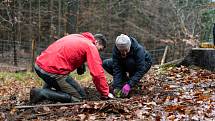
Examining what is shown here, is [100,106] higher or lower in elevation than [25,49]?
higher

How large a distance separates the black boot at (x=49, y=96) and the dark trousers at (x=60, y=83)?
0.13 metres

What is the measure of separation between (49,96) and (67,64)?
2.10ft

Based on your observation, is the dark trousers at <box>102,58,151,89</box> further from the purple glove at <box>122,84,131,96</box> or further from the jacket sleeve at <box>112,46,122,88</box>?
the purple glove at <box>122,84,131,96</box>

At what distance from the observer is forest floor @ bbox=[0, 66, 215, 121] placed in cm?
625

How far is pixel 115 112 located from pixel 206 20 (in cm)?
1946

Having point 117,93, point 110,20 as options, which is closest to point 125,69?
point 117,93

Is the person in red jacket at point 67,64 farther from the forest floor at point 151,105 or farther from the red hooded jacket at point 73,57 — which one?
the forest floor at point 151,105

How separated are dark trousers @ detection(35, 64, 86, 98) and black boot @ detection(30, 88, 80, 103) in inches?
5.2

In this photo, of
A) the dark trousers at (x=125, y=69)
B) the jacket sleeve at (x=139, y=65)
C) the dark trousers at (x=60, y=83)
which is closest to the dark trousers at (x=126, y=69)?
the dark trousers at (x=125, y=69)

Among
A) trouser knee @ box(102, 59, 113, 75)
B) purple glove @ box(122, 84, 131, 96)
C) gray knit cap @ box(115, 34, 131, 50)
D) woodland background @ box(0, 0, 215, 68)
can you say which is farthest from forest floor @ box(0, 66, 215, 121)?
woodland background @ box(0, 0, 215, 68)

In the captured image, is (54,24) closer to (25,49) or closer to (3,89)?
(25,49)

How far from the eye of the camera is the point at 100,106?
21.5 ft

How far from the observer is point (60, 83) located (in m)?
7.83

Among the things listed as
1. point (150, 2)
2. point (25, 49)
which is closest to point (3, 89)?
point (25, 49)
